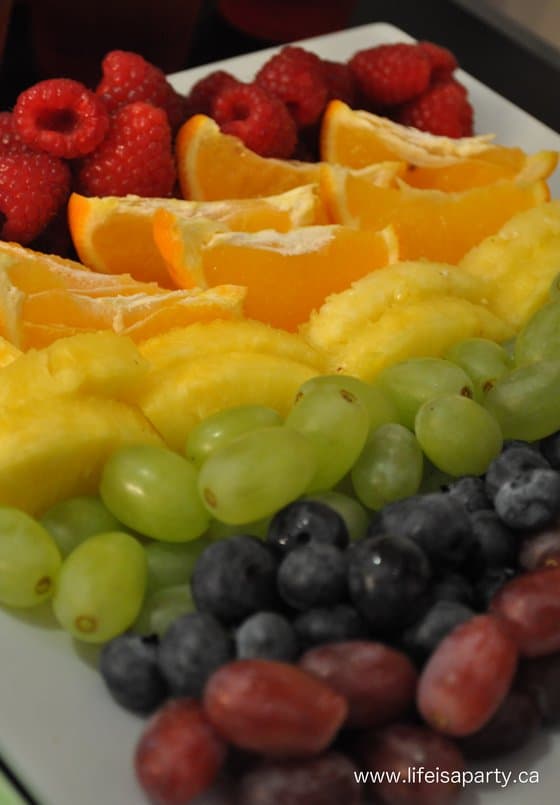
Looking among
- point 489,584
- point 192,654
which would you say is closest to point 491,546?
point 489,584

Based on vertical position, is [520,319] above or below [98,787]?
above

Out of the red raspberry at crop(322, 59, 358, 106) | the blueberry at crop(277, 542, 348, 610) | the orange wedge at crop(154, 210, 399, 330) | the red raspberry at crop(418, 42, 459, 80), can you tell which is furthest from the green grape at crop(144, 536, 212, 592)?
the red raspberry at crop(418, 42, 459, 80)

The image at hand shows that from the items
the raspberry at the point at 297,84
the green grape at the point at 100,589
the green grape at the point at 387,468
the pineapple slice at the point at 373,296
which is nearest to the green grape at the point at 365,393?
the green grape at the point at 387,468

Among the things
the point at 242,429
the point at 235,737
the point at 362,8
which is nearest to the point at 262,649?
the point at 235,737

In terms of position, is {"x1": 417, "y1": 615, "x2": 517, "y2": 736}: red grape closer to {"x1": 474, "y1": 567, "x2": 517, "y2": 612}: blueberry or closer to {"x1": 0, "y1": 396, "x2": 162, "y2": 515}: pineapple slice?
{"x1": 474, "y1": 567, "x2": 517, "y2": 612}: blueberry

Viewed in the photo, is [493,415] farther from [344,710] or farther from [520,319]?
[344,710]

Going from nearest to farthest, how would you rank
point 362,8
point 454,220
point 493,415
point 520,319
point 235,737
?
point 235,737 < point 493,415 < point 520,319 < point 454,220 < point 362,8

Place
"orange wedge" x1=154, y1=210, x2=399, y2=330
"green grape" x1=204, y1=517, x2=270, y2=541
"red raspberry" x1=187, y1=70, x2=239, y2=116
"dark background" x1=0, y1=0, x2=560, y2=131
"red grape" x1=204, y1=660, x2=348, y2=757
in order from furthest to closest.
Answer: "dark background" x1=0, y1=0, x2=560, y2=131 → "red raspberry" x1=187, y1=70, x2=239, y2=116 → "orange wedge" x1=154, y1=210, x2=399, y2=330 → "green grape" x1=204, y1=517, x2=270, y2=541 → "red grape" x1=204, y1=660, x2=348, y2=757
